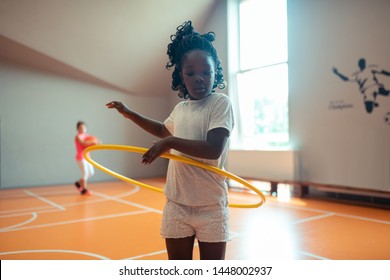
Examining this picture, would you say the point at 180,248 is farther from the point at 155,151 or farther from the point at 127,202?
the point at 127,202

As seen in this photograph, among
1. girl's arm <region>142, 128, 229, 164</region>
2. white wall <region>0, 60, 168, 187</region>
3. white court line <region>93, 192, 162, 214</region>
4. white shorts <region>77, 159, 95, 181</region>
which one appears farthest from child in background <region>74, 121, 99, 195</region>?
girl's arm <region>142, 128, 229, 164</region>

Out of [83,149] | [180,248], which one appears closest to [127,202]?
[83,149]

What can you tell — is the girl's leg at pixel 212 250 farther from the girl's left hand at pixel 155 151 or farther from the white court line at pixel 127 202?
the white court line at pixel 127 202

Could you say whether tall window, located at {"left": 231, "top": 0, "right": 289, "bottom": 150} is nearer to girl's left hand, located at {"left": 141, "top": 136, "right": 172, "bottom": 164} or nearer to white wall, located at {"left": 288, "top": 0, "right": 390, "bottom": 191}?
white wall, located at {"left": 288, "top": 0, "right": 390, "bottom": 191}

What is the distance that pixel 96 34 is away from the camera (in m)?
6.75

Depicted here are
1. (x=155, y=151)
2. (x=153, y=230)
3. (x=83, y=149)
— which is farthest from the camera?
(x=83, y=149)

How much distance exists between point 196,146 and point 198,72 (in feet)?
0.99

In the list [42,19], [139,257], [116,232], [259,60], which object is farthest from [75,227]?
[259,60]

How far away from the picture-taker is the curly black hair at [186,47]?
1.44m

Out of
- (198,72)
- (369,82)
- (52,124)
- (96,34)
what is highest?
(96,34)

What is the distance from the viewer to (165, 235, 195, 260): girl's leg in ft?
4.56

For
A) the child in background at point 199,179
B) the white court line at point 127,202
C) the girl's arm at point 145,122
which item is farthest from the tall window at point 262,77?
the child in background at point 199,179

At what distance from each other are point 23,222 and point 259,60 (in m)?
4.73

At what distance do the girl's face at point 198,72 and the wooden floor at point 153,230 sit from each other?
1740 millimetres
